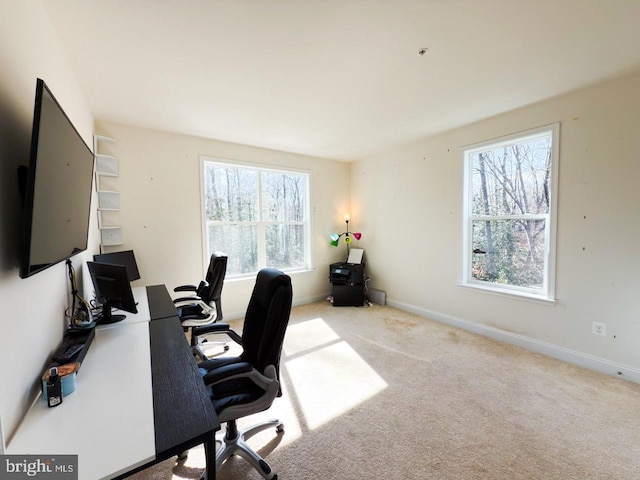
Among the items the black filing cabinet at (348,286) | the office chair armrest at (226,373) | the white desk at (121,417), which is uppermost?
the white desk at (121,417)

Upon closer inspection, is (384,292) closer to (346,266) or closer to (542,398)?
(346,266)

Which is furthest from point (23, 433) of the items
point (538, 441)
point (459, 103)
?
point (459, 103)

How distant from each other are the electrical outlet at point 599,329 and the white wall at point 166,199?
3.86 metres

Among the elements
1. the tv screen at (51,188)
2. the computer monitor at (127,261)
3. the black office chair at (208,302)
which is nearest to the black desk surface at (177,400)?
the tv screen at (51,188)

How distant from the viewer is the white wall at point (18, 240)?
0.94 metres

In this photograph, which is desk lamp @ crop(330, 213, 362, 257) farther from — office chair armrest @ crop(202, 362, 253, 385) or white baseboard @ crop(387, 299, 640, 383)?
office chair armrest @ crop(202, 362, 253, 385)

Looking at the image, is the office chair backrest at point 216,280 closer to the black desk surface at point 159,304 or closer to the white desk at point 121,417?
the black desk surface at point 159,304

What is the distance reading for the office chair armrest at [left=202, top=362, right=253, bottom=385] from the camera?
1271 mm

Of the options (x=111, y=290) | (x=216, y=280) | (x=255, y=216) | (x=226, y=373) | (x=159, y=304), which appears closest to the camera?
(x=226, y=373)

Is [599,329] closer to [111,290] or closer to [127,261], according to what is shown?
[111,290]

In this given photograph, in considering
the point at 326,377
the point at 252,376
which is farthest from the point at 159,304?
the point at 326,377

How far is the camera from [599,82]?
7.65 feet

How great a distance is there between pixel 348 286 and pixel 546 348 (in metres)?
2.53

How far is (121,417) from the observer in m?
0.97
